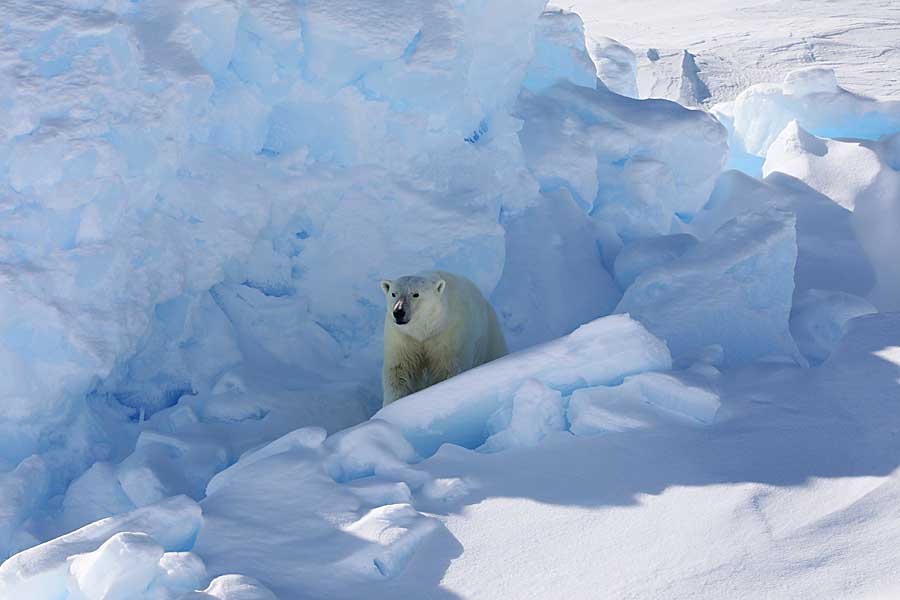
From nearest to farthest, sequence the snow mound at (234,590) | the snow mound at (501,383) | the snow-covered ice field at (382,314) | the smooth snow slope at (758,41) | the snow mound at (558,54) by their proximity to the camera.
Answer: the snow mound at (234,590) → the snow-covered ice field at (382,314) → the snow mound at (501,383) → the snow mound at (558,54) → the smooth snow slope at (758,41)

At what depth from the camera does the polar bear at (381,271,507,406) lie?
479 cm

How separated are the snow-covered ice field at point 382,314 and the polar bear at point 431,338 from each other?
0.45 meters

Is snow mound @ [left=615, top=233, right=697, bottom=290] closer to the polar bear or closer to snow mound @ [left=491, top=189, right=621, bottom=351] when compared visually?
snow mound @ [left=491, top=189, right=621, bottom=351]

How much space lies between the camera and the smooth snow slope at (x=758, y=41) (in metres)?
12.5

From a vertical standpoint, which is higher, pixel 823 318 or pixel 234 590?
pixel 234 590

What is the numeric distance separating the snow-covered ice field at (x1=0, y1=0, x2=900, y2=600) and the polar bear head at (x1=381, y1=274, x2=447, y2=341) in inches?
28.0

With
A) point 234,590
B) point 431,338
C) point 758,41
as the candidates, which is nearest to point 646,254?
point 431,338

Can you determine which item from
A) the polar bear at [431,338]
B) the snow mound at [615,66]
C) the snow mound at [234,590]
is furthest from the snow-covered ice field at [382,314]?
the snow mound at [615,66]

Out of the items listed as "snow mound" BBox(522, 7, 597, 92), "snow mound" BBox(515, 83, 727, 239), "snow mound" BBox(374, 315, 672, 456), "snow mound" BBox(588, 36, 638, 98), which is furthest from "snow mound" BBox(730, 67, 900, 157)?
"snow mound" BBox(374, 315, 672, 456)

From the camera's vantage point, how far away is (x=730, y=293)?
5.45 meters

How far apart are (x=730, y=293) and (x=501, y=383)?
7.15 ft

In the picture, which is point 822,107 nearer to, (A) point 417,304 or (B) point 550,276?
(B) point 550,276

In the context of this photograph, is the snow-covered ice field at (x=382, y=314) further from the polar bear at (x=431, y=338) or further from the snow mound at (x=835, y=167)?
the polar bear at (x=431, y=338)

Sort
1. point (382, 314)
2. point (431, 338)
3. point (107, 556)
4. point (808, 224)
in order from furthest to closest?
point (808, 224)
point (382, 314)
point (431, 338)
point (107, 556)
